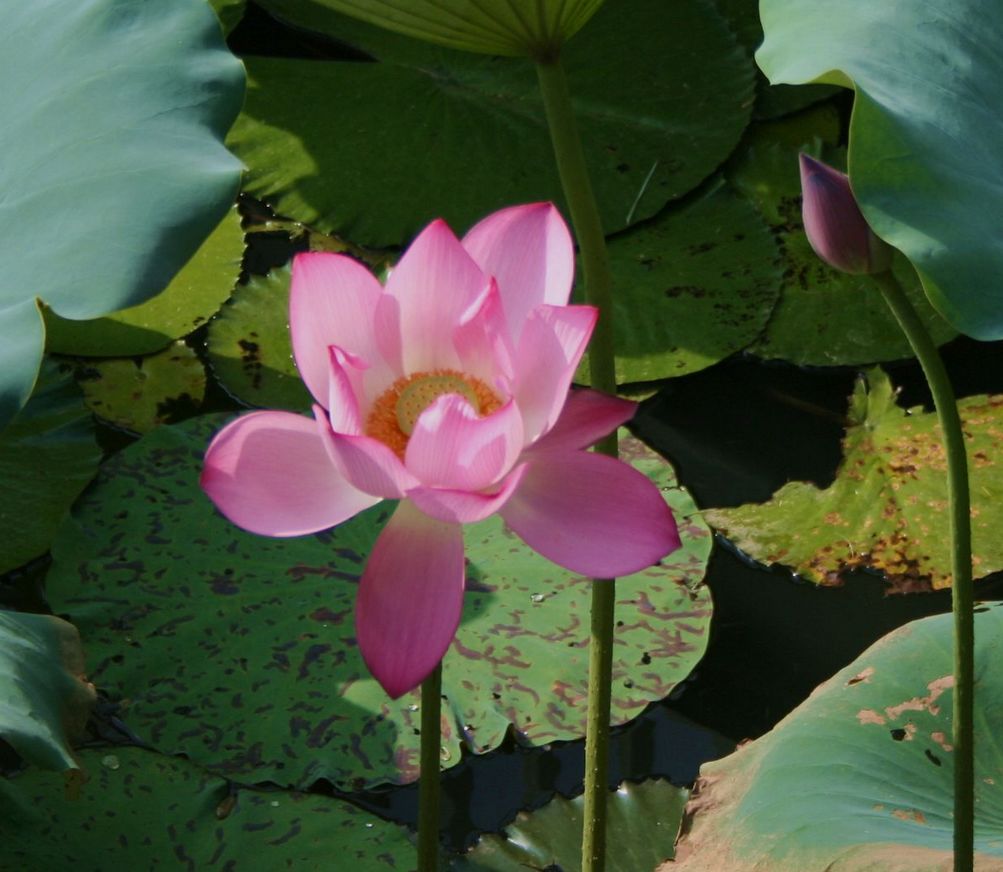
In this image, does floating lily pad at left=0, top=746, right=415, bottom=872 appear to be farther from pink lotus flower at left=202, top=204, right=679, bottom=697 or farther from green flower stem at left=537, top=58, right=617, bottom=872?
pink lotus flower at left=202, top=204, right=679, bottom=697

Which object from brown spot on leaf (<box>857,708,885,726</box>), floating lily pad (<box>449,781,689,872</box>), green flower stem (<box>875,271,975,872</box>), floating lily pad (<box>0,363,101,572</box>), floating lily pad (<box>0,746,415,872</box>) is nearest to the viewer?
green flower stem (<box>875,271,975,872</box>)

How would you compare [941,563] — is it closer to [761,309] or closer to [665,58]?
[761,309]

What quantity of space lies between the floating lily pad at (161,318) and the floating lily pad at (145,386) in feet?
0.07

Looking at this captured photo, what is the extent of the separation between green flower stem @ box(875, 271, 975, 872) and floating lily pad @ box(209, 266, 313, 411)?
3.97ft

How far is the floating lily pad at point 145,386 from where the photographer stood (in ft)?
6.14

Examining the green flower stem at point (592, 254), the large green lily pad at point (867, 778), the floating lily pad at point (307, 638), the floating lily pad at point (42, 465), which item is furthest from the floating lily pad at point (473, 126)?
the green flower stem at point (592, 254)

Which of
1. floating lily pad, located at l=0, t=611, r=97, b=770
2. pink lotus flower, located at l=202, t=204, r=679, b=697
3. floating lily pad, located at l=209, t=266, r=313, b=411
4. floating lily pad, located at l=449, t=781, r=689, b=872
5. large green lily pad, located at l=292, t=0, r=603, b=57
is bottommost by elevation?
floating lily pad, located at l=449, t=781, r=689, b=872

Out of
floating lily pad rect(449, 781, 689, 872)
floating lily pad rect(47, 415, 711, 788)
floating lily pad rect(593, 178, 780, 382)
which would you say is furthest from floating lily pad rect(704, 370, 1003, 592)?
floating lily pad rect(449, 781, 689, 872)

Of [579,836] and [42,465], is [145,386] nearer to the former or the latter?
[42,465]

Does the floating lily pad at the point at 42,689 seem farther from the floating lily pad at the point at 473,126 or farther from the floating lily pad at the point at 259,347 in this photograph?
the floating lily pad at the point at 473,126

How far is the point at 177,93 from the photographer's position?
0.92 meters

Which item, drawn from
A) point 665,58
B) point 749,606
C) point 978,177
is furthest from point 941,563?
point 665,58

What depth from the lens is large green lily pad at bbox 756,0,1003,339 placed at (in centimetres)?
77

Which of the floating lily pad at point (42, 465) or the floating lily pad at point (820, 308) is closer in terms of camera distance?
the floating lily pad at point (42, 465)
